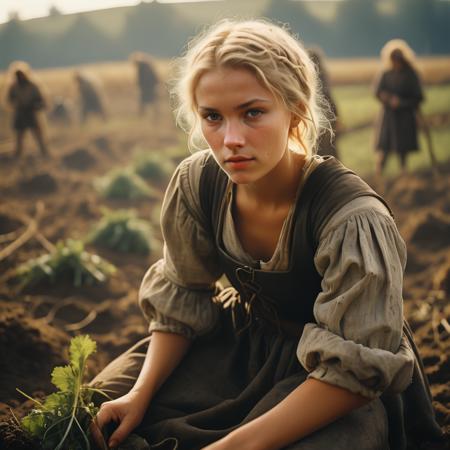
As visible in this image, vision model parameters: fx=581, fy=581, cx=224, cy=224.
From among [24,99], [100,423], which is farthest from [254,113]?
[24,99]

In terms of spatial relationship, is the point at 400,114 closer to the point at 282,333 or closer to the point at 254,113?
the point at 282,333

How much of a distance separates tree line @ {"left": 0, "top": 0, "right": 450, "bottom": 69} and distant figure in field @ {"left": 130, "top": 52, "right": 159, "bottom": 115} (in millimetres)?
6386

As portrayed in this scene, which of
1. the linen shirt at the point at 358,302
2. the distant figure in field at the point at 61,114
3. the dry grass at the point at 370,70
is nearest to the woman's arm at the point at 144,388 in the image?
the linen shirt at the point at 358,302

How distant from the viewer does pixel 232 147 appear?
1810mm

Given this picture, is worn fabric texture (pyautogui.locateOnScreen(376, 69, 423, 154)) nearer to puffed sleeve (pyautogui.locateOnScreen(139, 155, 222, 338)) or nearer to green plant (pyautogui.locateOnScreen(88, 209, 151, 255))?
green plant (pyautogui.locateOnScreen(88, 209, 151, 255))

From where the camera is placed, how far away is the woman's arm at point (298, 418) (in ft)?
5.59

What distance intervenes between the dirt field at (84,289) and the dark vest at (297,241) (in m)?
0.94

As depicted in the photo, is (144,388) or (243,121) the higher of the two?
(243,121)

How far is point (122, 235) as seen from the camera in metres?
5.59

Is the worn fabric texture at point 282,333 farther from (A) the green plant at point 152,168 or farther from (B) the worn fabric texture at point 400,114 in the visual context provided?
(A) the green plant at point 152,168

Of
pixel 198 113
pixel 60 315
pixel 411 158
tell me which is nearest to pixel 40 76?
pixel 411 158

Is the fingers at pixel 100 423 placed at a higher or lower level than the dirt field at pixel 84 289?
higher

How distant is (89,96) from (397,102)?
9117 mm

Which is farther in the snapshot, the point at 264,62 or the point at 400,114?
the point at 400,114
